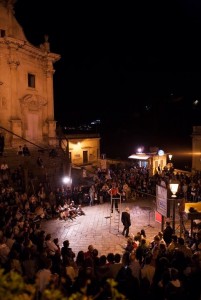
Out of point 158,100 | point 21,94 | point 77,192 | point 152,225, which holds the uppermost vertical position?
point 158,100

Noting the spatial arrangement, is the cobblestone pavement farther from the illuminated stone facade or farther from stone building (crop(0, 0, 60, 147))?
the illuminated stone facade

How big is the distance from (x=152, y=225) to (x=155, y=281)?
32.0 ft

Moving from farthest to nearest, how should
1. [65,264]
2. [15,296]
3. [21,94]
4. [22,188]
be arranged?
A: [21,94], [22,188], [65,264], [15,296]

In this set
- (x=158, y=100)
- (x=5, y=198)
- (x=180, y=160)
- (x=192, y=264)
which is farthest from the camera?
(x=158, y=100)

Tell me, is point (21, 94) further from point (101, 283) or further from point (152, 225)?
point (101, 283)

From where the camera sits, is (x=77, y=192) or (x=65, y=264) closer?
(x=65, y=264)

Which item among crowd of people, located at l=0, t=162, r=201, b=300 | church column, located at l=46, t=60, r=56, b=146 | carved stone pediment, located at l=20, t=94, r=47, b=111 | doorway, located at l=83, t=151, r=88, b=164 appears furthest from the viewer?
doorway, located at l=83, t=151, r=88, b=164

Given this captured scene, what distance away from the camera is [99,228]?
16.8 metres

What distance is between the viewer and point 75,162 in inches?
1469

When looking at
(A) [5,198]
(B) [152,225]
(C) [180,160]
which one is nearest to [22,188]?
(A) [5,198]

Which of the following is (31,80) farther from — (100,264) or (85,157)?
(100,264)

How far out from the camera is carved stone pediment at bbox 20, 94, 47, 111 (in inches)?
1065

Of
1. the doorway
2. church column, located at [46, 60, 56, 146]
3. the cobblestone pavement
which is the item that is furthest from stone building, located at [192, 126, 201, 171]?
church column, located at [46, 60, 56, 146]

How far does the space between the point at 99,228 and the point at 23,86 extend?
50.6ft
